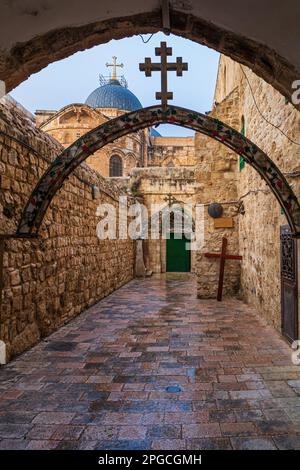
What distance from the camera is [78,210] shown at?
733 cm

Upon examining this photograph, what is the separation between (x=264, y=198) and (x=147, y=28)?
13.8ft

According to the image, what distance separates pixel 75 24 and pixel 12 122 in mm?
2035

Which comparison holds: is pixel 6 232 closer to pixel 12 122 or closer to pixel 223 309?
pixel 12 122

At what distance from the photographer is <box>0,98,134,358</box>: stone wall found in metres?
4.27

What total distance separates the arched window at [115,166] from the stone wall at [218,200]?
17.4 m

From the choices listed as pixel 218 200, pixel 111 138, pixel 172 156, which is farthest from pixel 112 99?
pixel 111 138

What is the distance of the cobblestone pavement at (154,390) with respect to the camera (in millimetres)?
2545

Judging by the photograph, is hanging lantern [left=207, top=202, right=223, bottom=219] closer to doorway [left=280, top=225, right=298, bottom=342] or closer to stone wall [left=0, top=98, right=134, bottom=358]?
stone wall [left=0, top=98, right=134, bottom=358]

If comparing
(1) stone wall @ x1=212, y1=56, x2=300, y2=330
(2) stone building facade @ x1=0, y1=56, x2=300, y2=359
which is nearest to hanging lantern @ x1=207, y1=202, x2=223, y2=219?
(2) stone building facade @ x1=0, y1=56, x2=300, y2=359

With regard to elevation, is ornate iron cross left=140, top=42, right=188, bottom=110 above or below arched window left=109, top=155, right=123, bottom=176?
below

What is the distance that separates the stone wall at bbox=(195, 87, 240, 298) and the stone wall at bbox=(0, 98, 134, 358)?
285 cm

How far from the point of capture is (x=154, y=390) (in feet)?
11.2

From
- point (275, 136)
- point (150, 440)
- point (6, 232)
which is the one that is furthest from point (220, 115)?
point (150, 440)

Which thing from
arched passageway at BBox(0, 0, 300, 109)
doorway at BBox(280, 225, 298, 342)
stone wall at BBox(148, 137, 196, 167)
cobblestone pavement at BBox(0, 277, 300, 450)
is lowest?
cobblestone pavement at BBox(0, 277, 300, 450)
